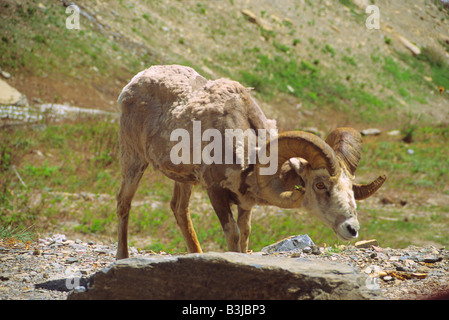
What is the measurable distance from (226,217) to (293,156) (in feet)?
3.55

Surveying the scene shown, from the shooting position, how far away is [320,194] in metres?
5.70

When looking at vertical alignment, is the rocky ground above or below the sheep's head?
below

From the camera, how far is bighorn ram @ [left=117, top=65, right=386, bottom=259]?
222 inches

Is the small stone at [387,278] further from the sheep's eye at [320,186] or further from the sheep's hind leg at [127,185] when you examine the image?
the sheep's hind leg at [127,185]

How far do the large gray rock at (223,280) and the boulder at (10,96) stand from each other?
47.7ft

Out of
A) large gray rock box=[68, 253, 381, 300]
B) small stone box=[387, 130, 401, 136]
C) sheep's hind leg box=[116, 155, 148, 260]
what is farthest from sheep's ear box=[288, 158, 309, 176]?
small stone box=[387, 130, 401, 136]

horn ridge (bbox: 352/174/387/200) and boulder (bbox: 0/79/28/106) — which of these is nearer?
horn ridge (bbox: 352/174/387/200)

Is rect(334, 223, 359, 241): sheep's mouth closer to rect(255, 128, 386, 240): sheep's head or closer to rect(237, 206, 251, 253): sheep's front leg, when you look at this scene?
rect(255, 128, 386, 240): sheep's head

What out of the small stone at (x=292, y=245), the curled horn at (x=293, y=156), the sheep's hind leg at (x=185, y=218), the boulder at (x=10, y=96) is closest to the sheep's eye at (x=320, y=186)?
the curled horn at (x=293, y=156)

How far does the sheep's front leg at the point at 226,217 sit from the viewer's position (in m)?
6.10

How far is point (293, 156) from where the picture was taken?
5840 mm

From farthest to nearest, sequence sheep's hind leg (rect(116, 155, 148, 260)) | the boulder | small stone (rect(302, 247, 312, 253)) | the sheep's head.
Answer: the boulder < sheep's hind leg (rect(116, 155, 148, 260)) < small stone (rect(302, 247, 312, 253)) < the sheep's head

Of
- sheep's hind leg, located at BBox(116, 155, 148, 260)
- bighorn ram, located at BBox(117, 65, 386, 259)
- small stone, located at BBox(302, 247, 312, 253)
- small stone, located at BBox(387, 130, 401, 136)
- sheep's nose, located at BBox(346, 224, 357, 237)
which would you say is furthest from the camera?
small stone, located at BBox(387, 130, 401, 136)

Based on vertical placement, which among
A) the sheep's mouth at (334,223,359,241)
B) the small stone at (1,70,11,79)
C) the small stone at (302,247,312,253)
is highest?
the sheep's mouth at (334,223,359,241)
